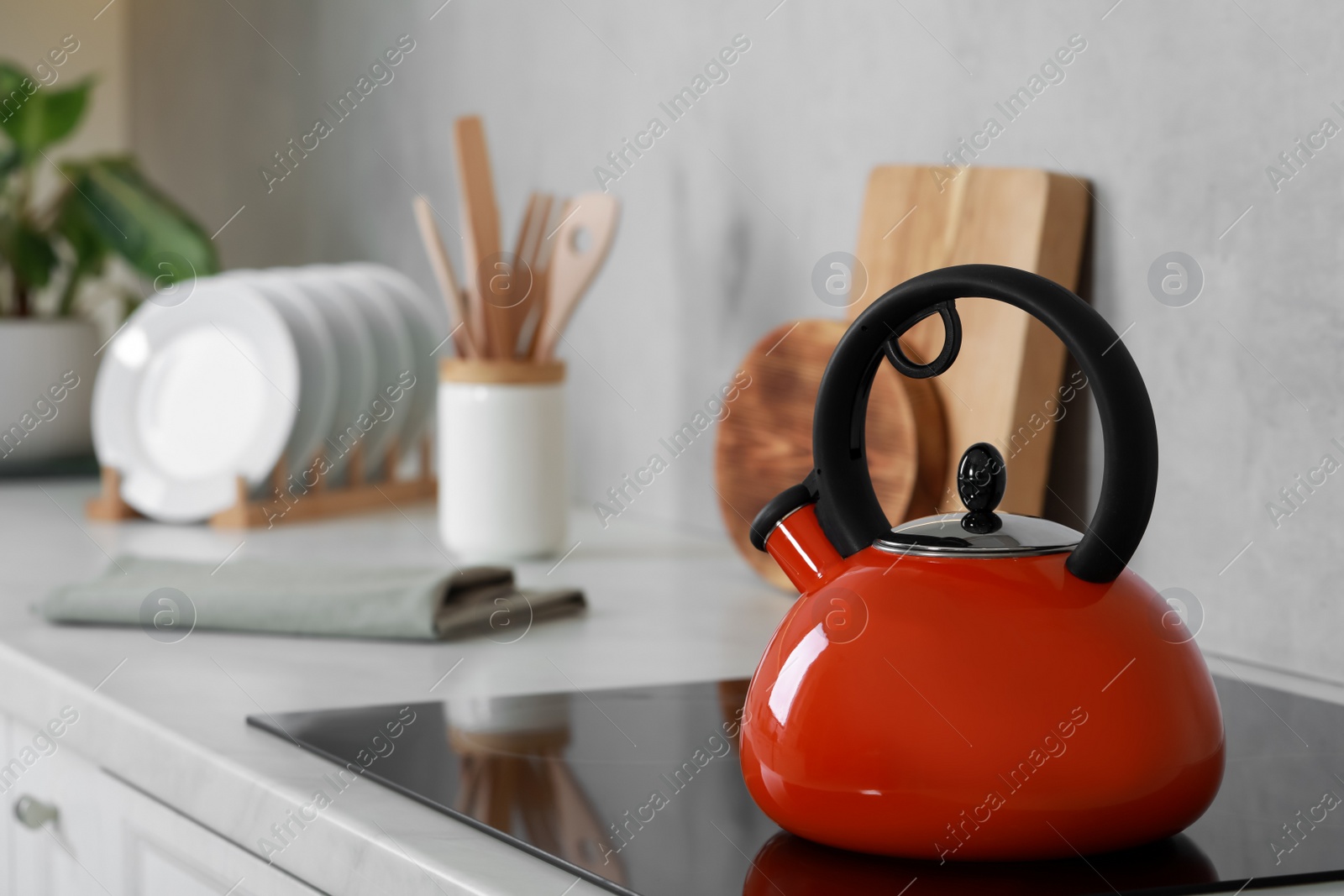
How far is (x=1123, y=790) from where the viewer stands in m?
0.50

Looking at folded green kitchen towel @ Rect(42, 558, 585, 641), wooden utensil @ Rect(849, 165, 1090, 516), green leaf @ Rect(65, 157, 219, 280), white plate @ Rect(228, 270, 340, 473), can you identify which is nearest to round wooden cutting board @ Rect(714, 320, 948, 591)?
wooden utensil @ Rect(849, 165, 1090, 516)

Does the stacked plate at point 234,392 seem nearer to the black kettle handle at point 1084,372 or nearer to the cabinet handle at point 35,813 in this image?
the cabinet handle at point 35,813

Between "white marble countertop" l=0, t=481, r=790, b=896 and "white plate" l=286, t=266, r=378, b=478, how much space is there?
198 millimetres

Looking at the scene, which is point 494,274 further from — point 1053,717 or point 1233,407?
point 1053,717

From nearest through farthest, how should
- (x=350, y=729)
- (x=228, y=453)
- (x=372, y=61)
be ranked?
1. (x=350, y=729)
2. (x=228, y=453)
3. (x=372, y=61)

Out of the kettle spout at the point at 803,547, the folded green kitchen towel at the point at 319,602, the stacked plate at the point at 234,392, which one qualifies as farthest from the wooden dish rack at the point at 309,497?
the kettle spout at the point at 803,547

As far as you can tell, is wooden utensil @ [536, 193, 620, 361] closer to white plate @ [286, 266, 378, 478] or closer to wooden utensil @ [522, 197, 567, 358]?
wooden utensil @ [522, 197, 567, 358]

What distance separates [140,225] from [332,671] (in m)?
1.28

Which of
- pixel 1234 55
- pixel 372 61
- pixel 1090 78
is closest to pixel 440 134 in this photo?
pixel 372 61

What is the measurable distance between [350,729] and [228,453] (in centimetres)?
92

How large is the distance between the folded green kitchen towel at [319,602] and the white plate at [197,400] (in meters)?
0.49

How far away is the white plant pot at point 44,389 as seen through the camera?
188 cm

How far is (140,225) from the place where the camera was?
1979mm

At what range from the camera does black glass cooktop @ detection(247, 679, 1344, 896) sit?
1.68ft
